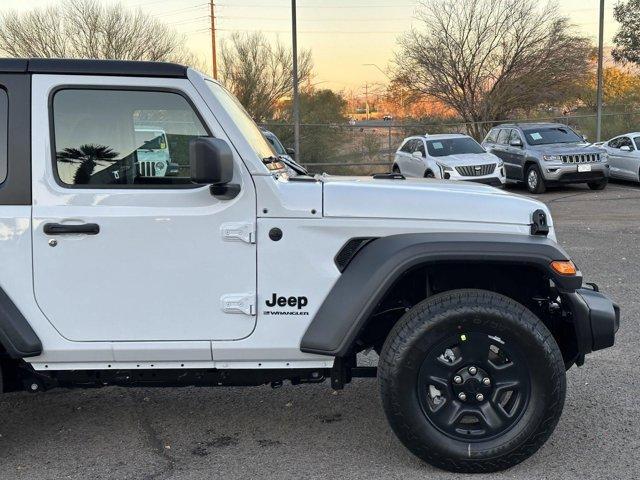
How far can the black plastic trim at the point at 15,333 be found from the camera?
3186 millimetres

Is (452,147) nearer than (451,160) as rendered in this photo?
No

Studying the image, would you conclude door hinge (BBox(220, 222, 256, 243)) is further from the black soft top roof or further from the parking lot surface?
the parking lot surface

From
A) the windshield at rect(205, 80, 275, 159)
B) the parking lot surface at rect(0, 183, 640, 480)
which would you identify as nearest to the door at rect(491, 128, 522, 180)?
the parking lot surface at rect(0, 183, 640, 480)

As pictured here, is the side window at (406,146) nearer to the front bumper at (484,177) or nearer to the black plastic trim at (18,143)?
the front bumper at (484,177)

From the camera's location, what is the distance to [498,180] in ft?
51.5

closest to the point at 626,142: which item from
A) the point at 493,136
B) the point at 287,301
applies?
the point at 493,136

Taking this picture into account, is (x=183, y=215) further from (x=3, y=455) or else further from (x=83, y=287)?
(x=3, y=455)

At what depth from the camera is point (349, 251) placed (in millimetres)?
3338

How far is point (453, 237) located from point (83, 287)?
1825 millimetres

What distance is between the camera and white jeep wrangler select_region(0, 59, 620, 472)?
3.23 meters

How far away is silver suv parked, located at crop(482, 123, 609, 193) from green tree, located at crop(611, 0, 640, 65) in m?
22.9

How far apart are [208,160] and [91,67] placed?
0.80 m

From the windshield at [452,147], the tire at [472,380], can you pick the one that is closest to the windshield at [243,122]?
the tire at [472,380]

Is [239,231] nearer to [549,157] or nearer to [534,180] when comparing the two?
[549,157]
